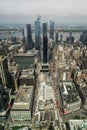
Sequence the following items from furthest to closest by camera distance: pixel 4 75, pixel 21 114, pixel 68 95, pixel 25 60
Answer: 1. pixel 25 60
2. pixel 4 75
3. pixel 68 95
4. pixel 21 114

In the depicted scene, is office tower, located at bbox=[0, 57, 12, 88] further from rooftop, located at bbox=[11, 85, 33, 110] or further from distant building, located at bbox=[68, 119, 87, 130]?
distant building, located at bbox=[68, 119, 87, 130]

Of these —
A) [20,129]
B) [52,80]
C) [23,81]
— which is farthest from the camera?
[52,80]

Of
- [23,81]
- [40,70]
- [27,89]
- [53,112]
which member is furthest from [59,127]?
[40,70]

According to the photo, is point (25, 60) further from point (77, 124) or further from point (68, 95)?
point (77, 124)

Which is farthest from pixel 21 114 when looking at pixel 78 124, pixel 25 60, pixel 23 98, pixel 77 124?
pixel 25 60

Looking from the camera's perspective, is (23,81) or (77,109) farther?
(23,81)

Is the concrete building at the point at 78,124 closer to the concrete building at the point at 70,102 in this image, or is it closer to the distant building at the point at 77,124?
the distant building at the point at 77,124

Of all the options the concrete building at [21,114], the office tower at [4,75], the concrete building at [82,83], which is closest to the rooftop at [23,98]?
the concrete building at [21,114]

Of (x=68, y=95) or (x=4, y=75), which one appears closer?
(x=68, y=95)

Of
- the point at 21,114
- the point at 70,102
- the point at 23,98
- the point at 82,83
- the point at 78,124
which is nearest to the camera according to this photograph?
the point at 78,124

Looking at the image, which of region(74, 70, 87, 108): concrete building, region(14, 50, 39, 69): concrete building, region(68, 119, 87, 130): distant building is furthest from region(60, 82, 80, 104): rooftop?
region(14, 50, 39, 69): concrete building

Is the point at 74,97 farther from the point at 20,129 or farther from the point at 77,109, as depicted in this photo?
the point at 20,129
